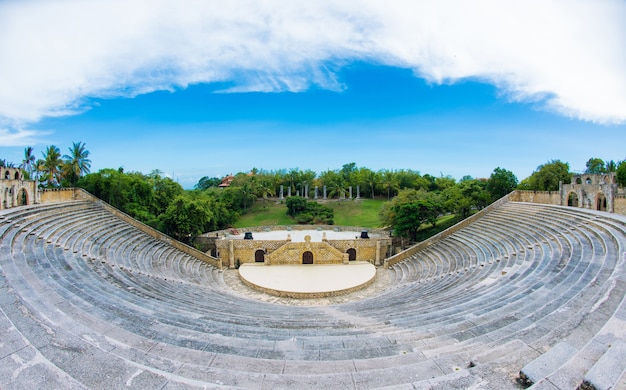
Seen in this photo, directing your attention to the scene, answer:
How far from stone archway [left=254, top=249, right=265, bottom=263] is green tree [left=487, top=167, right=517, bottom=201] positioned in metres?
25.3

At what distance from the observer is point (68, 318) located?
18.9 feet

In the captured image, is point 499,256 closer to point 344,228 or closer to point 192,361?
point 192,361

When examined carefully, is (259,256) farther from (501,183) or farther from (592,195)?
(501,183)

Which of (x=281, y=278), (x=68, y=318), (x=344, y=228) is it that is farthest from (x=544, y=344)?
(x=344, y=228)

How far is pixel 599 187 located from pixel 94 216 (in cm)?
3352

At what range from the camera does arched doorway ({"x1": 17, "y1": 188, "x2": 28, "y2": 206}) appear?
19342 millimetres

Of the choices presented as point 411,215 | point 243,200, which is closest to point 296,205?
point 243,200

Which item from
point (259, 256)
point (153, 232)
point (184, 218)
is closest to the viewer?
point (153, 232)

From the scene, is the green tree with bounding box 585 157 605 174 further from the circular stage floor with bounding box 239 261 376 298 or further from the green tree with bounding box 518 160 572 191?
the circular stage floor with bounding box 239 261 376 298

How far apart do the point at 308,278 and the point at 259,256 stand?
6.86 meters

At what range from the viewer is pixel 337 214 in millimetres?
47500

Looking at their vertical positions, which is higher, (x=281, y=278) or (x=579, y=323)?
(x=579, y=323)

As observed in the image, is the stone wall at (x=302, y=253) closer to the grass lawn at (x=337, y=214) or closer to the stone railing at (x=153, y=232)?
the stone railing at (x=153, y=232)

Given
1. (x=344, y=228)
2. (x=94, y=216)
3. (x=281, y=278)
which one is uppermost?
(x=94, y=216)
